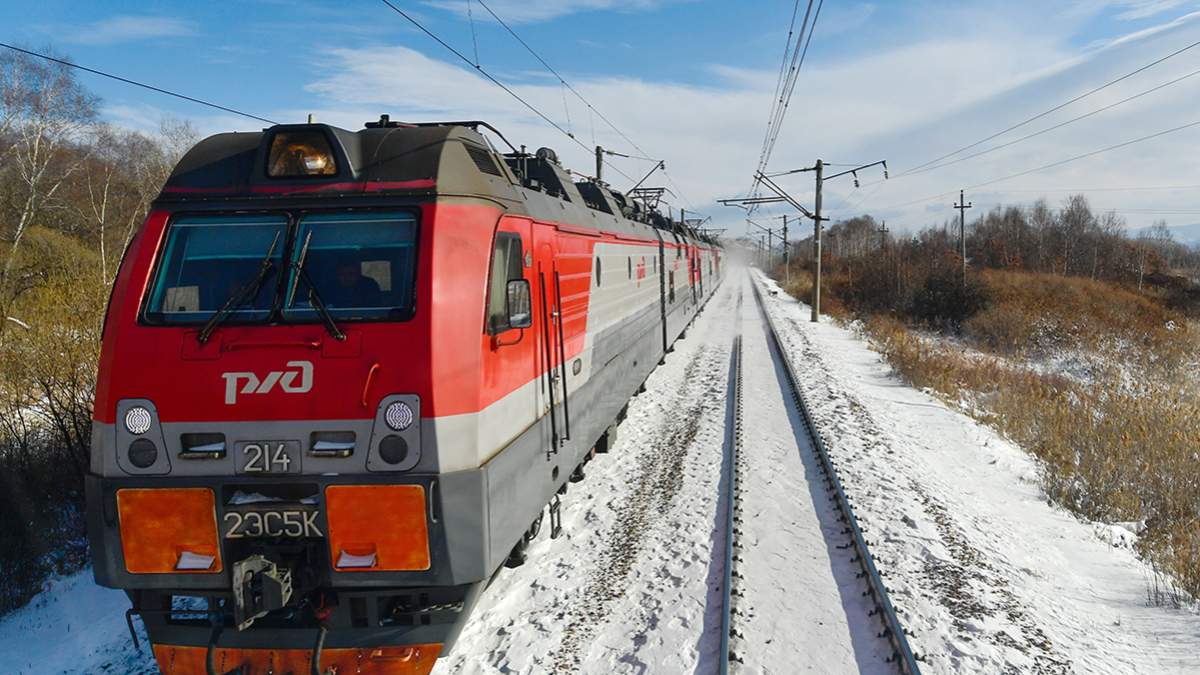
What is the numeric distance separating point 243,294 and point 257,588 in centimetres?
162

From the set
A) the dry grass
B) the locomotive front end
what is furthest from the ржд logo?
the dry grass

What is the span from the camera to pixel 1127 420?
31.7ft

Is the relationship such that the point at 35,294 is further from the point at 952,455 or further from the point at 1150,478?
the point at 1150,478

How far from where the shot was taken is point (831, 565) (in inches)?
219

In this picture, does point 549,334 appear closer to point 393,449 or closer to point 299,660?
point 393,449

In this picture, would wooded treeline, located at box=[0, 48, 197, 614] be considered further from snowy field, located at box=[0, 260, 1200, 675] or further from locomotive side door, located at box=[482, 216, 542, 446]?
locomotive side door, located at box=[482, 216, 542, 446]

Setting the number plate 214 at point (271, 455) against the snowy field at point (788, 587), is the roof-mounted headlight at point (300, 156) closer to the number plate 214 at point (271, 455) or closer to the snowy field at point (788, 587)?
the number plate 214 at point (271, 455)

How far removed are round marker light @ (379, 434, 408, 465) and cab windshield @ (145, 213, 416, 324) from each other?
68cm

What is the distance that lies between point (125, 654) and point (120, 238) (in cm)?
1879

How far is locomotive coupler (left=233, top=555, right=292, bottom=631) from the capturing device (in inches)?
132

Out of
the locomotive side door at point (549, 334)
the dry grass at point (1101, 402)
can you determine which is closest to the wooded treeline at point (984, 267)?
the dry grass at point (1101, 402)

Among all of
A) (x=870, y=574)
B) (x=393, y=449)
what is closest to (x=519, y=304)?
(x=393, y=449)

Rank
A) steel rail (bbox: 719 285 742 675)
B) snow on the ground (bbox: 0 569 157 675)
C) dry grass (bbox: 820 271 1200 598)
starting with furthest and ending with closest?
dry grass (bbox: 820 271 1200 598)
snow on the ground (bbox: 0 569 157 675)
steel rail (bbox: 719 285 742 675)

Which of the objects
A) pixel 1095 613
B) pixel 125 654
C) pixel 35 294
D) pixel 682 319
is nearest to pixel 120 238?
pixel 35 294
